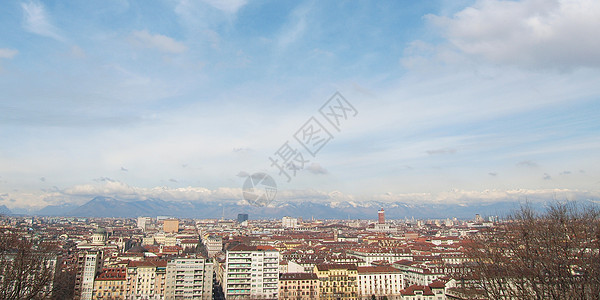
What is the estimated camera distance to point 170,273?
43750 millimetres

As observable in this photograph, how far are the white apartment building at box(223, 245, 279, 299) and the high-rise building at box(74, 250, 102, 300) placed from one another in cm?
1427

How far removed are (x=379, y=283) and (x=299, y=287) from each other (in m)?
9.86

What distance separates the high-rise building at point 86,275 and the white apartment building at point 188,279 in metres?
7.94

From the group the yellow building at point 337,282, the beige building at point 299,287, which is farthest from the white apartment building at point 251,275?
the yellow building at point 337,282

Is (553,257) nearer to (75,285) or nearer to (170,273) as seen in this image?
(170,273)

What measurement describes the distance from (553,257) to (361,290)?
33.2 metres

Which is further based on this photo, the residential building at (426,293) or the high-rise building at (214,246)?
the high-rise building at (214,246)

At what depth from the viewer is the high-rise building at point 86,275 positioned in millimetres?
42312

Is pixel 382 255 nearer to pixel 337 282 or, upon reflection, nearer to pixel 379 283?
pixel 379 283

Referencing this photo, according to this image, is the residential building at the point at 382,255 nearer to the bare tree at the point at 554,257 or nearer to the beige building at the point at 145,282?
the beige building at the point at 145,282

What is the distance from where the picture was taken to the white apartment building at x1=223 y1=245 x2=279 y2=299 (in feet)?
143

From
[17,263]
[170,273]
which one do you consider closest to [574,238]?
[17,263]

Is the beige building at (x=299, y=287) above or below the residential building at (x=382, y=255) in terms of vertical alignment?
below

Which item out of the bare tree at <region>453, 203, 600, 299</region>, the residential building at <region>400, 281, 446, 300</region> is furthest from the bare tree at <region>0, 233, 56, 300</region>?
the residential building at <region>400, 281, 446, 300</region>
